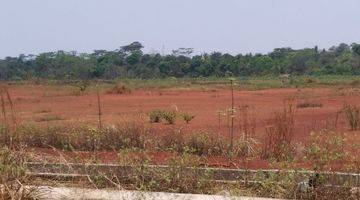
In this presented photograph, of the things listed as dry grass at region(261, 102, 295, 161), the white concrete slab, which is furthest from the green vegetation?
the white concrete slab

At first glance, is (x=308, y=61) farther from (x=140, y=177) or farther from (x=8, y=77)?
(x=140, y=177)

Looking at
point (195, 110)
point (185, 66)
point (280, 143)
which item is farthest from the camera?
point (185, 66)

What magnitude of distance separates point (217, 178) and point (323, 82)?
40338mm

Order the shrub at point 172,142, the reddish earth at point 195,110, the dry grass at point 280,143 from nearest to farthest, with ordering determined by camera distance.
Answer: the dry grass at point 280,143
the shrub at point 172,142
the reddish earth at point 195,110

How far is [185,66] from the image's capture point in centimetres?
5909

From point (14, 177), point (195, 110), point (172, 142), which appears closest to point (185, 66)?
point (195, 110)

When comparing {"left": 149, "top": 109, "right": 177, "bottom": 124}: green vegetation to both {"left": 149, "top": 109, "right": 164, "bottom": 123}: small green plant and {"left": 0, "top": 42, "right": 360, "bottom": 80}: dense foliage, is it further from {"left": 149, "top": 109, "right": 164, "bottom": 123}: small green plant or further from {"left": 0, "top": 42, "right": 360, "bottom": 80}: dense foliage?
{"left": 0, "top": 42, "right": 360, "bottom": 80}: dense foliage

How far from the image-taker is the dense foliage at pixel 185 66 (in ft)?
186

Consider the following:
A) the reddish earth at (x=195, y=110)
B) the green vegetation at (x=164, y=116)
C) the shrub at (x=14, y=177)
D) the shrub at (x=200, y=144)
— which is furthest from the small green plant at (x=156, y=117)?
the shrub at (x=14, y=177)

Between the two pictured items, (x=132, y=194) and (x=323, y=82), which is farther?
(x=323, y=82)

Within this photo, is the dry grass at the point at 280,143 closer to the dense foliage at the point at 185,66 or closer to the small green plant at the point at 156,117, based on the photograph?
the small green plant at the point at 156,117

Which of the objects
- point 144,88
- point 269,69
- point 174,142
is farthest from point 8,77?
point 174,142

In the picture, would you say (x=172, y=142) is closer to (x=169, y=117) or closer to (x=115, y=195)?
(x=115, y=195)

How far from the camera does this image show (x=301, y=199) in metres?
5.17
